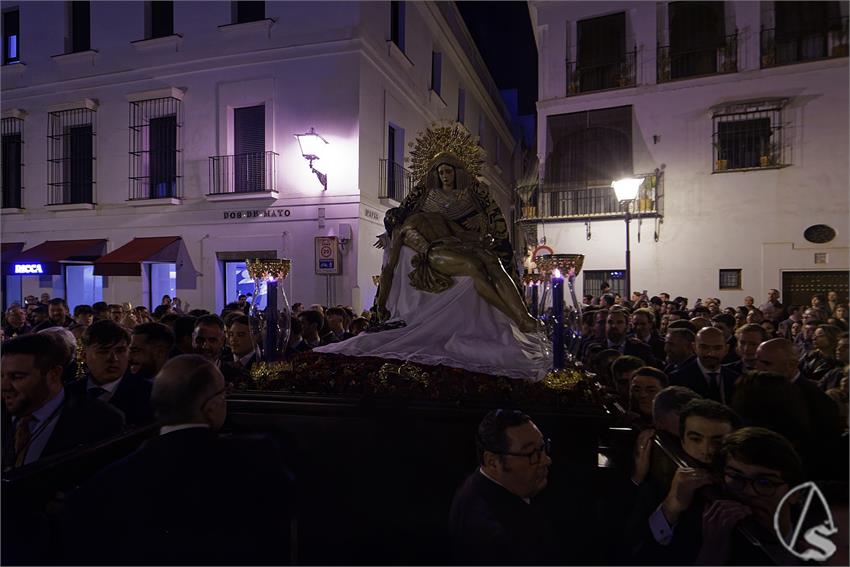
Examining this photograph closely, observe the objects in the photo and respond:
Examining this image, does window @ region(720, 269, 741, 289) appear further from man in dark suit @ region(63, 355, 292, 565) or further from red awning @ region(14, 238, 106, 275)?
red awning @ region(14, 238, 106, 275)

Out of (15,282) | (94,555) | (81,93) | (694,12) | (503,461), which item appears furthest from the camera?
(15,282)

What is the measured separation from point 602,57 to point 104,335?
1114 centimetres

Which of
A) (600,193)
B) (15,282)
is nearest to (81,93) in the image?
(15,282)

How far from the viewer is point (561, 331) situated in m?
3.03

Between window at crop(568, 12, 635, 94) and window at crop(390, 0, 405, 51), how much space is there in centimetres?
399

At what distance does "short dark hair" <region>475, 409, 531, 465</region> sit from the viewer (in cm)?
168

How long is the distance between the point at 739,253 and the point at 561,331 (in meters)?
8.94

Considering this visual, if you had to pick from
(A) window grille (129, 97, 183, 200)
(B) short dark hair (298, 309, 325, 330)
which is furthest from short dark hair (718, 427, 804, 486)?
(A) window grille (129, 97, 183, 200)

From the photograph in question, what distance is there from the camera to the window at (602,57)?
10117 millimetres

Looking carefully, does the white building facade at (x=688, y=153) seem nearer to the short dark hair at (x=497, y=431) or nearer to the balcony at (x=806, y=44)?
the balcony at (x=806, y=44)

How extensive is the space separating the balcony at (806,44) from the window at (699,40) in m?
0.58

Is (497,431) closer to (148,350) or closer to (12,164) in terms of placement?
(148,350)

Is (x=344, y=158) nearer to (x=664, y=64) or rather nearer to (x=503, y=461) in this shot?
(x=664, y=64)

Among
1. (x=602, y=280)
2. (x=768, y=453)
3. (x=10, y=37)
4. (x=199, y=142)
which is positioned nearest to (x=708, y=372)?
(x=768, y=453)
